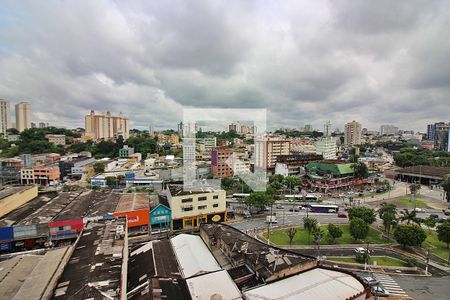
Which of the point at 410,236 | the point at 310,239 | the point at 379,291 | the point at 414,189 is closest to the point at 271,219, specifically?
the point at 310,239

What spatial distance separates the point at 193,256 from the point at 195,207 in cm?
639

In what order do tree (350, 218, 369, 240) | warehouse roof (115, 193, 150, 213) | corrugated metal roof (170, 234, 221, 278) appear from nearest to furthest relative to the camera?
1. corrugated metal roof (170, 234, 221, 278)
2. tree (350, 218, 369, 240)
3. warehouse roof (115, 193, 150, 213)

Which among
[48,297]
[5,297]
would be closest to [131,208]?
[5,297]

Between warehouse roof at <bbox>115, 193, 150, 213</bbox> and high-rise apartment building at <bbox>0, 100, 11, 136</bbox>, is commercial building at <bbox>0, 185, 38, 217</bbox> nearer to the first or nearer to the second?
warehouse roof at <bbox>115, 193, 150, 213</bbox>

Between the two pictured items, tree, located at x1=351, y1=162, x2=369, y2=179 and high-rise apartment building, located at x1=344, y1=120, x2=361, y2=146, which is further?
high-rise apartment building, located at x1=344, y1=120, x2=361, y2=146

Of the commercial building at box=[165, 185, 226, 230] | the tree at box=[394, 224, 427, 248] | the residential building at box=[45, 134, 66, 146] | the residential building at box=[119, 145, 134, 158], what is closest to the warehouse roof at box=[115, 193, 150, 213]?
the commercial building at box=[165, 185, 226, 230]

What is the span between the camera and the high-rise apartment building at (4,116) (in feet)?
208

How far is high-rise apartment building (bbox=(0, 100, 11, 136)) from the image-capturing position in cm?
6338

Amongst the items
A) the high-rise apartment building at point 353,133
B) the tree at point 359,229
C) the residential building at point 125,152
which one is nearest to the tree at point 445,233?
the tree at point 359,229

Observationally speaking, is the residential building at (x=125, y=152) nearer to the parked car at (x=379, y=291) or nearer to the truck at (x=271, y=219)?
the truck at (x=271, y=219)

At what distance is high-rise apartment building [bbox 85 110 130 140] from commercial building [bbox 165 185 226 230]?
53.8 meters

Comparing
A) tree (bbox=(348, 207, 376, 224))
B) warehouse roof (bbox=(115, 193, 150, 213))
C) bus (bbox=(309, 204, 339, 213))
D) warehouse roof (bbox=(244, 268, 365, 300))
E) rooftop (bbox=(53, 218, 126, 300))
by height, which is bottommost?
bus (bbox=(309, 204, 339, 213))

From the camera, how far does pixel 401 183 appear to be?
33812 millimetres

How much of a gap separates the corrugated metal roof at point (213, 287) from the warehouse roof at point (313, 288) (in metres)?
0.54
